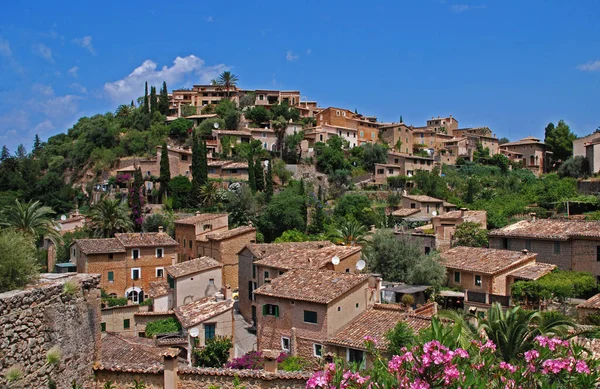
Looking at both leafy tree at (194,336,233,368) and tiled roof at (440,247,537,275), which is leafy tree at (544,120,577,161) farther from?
leafy tree at (194,336,233,368)

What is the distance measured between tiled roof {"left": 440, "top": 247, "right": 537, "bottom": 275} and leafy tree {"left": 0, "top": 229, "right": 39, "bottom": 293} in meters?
26.7

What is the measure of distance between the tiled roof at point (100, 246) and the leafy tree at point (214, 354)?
1861 cm

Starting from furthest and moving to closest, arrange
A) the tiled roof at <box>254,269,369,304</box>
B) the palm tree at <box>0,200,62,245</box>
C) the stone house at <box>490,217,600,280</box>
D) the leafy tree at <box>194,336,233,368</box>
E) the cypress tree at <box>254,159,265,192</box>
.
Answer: the cypress tree at <box>254,159,265,192</box>, the palm tree at <box>0,200,62,245</box>, the stone house at <box>490,217,600,280</box>, the leafy tree at <box>194,336,233,368</box>, the tiled roof at <box>254,269,369,304</box>

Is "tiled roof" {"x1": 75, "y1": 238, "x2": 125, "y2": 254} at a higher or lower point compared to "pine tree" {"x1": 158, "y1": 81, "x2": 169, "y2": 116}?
lower

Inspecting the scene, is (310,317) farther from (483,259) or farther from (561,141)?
(561,141)

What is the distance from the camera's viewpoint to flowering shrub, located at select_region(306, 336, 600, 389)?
6.04 meters

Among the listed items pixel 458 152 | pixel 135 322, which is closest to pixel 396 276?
pixel 135 322

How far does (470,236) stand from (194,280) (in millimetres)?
19678

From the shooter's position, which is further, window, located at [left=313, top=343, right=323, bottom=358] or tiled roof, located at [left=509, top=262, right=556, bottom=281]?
tiled roof, located at [left=509, top=262, right=556, bottom=281]

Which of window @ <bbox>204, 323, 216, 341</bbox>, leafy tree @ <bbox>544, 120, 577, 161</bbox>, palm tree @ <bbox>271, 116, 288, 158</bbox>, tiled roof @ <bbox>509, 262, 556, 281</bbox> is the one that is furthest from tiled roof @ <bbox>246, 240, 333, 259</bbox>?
leafy tree @ <bbox>544, 120, 577, 161</bbox>

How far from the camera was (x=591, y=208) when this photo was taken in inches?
1876

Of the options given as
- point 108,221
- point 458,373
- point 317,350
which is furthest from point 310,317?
point 108,221

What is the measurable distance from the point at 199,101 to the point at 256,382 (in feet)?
289

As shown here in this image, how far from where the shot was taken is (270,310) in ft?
79.8
